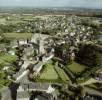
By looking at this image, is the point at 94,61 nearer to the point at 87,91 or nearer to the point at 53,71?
the point at 53,71

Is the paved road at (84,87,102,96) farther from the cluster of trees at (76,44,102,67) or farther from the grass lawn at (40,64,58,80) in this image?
the cluster of trees at (76,44,102,67)

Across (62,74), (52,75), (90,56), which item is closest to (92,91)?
(62,74)

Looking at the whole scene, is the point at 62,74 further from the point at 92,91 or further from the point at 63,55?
the point at 63,55

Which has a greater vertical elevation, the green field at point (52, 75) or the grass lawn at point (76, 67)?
the green field at point (52, 75)

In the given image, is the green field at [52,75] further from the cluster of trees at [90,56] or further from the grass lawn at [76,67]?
the cluster of trees at [90,56]

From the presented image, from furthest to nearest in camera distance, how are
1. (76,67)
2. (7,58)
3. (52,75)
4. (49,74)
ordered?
(7,58)
(76,67)
(49,74)
(52,75)

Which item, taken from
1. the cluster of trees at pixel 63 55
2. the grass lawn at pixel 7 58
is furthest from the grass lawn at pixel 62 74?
the grass lawn at pixel 7 58

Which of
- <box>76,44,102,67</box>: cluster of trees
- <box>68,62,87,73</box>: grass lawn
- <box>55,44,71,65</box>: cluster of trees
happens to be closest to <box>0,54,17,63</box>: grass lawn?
<box>55,44,71,65</box>: cluster of trees
